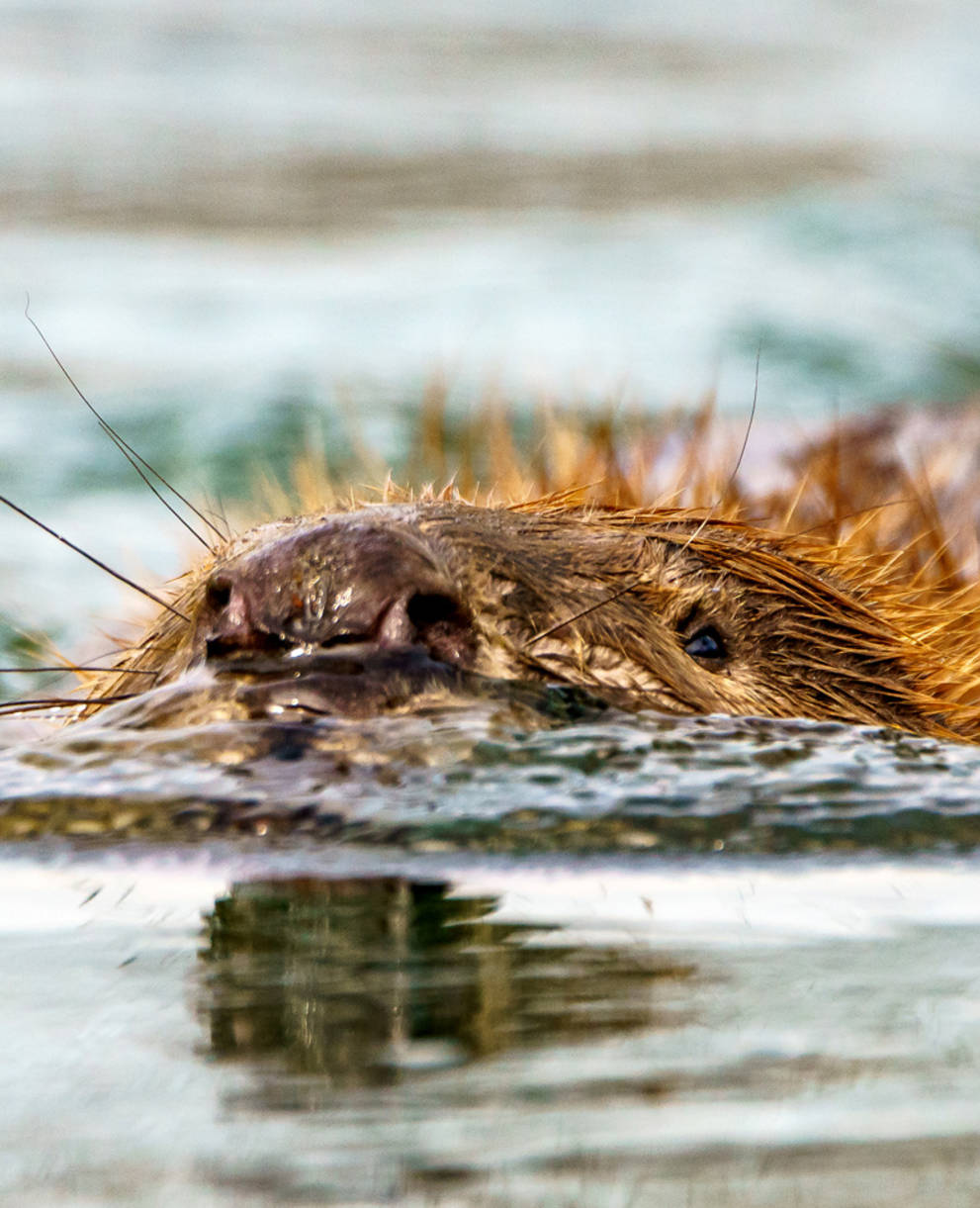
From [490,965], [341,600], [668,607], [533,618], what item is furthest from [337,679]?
[668,607]

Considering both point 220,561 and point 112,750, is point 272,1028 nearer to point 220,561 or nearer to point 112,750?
point 112,750

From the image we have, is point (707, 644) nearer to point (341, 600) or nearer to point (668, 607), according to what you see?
point (668, 607)

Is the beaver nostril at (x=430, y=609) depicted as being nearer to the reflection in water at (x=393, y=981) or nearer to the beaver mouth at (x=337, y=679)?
the beaver mouth at (x=337, y=679)

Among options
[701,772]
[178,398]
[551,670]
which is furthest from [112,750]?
[178,398]

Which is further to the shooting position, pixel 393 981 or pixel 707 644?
pixel 707 644

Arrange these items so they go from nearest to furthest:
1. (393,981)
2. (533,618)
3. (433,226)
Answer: (393,981) → (533,618) → (433,226)

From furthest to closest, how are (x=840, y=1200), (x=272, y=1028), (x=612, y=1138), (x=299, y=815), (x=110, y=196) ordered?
1. (x=110, y=196)
2. (x=299, y=815)
3. (x=272, y=1028)
4. (x=612, y=1138)
5. (x=840, y=1200)

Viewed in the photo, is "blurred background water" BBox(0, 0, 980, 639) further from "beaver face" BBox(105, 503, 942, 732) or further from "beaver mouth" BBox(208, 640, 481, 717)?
"beaver mouth" BBox(208, 640, 481, 717)
